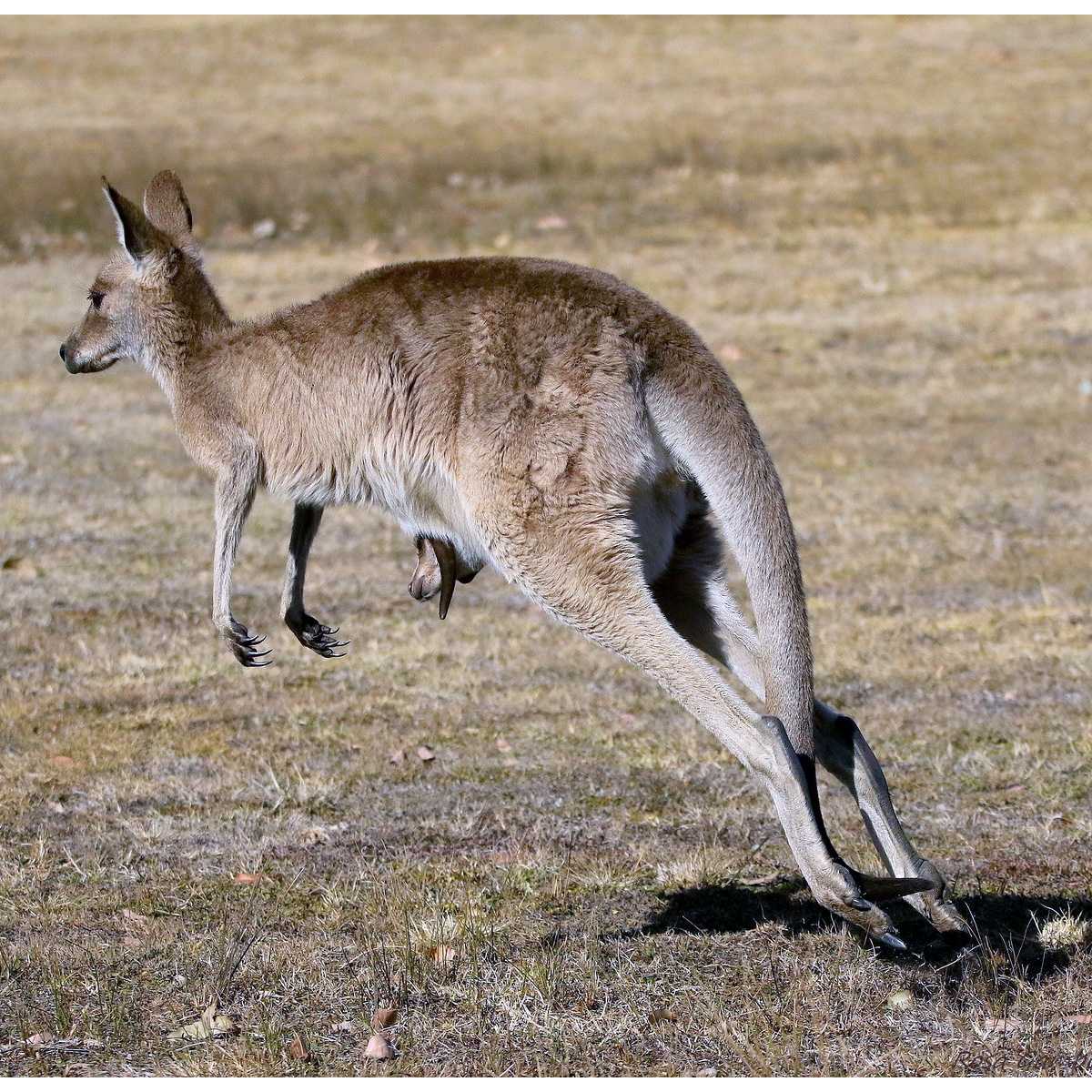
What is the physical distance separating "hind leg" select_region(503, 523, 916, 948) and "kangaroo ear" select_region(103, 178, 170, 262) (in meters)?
1.71

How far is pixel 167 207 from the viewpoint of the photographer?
5.58 metres

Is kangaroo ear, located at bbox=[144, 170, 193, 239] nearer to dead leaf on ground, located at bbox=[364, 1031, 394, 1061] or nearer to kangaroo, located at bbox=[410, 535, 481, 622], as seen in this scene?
kangaroo, located at bbox=[410, 535, 481, 622]

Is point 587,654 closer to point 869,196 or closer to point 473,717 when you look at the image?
point 473,717

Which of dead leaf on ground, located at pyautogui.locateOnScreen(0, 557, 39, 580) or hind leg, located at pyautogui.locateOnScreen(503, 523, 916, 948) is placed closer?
hind leg, located at pyautogui.locateOnScreen(503, 523, 916, 948)

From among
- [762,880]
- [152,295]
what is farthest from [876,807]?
[152,295]

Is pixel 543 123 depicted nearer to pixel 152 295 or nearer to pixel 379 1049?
pixel 152 295

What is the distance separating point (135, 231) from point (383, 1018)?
2.59m

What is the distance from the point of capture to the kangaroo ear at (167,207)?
→ 557cm

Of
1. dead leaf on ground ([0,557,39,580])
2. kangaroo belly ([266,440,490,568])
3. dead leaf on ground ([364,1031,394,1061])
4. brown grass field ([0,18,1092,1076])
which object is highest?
kangaroo belly ([266,440,490,568])

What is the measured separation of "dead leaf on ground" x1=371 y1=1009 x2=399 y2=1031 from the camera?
428 centimetres

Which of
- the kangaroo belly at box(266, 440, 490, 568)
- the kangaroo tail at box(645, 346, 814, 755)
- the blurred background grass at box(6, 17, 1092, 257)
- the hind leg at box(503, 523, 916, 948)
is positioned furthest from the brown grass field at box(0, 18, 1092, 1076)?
the blurred background grass at box(6, 17, 1092, 257)

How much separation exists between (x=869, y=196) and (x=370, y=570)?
16.6 m

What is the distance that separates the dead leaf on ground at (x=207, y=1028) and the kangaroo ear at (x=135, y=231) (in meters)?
2.37

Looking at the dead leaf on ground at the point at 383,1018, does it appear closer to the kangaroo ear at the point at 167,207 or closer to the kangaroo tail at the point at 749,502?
the kangaroo tail at the point at 749,502
